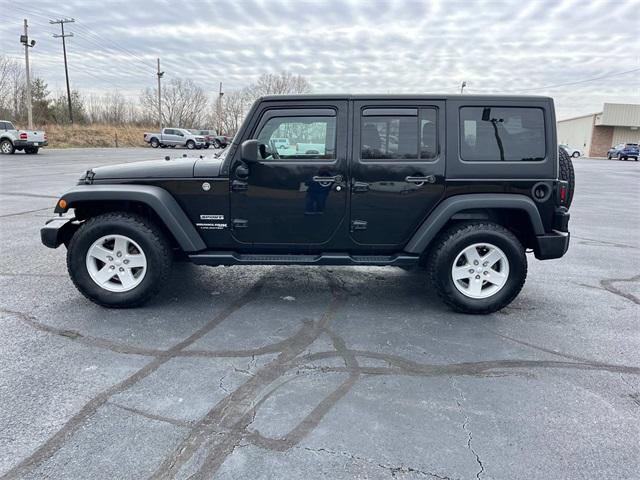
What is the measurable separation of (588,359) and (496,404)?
1159 millimetres

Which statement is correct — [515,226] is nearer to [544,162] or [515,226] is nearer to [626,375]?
[544,162]

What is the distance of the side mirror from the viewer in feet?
12.9

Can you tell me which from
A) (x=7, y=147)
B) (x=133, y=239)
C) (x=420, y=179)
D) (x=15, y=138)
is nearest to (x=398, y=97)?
(x=420, y=179)

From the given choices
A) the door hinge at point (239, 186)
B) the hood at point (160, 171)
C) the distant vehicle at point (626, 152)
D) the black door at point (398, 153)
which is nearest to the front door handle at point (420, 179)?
the black door at point (398, 153)

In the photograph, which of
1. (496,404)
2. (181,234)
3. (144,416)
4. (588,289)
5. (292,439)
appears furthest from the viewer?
(588,289)

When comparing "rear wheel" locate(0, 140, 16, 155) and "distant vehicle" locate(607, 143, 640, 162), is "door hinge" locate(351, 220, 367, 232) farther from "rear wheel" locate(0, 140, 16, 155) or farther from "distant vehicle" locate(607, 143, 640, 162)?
"distant vehicle" locate(607, 143, 640, 162)

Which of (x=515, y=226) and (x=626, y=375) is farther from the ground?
(x=515, y=226)

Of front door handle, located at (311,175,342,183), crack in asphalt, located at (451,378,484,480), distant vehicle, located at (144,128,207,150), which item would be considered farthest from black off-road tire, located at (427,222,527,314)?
distant vehicle, located at (144,128,207,150)

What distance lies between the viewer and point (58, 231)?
4.24 metres

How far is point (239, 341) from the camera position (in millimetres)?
3633

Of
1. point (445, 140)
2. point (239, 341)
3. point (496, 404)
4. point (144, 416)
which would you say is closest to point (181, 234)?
point (239, 341)

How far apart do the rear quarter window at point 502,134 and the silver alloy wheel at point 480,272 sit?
881 mm

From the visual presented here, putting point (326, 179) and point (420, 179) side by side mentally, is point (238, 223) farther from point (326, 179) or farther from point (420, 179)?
point (420, 179)

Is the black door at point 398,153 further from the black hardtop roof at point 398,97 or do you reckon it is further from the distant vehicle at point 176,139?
the distant vehicle at point 176,139
